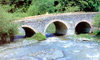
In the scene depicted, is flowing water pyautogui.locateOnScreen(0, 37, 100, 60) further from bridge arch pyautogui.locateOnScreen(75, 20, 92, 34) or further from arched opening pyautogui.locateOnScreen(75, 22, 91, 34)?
arched opening pyautogui.locateOnScreen(75, 22, 91, 34)

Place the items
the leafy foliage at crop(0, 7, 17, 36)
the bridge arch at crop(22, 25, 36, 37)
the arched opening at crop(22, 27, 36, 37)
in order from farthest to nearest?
the arched opening at crop(22, 27, 36, 37) → the bridge arch at crop(22, 25, 36, 37) → the leafy foliage at crop(0, 7, 17, 36)

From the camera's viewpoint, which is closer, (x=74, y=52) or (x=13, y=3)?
(x=74, y=52)

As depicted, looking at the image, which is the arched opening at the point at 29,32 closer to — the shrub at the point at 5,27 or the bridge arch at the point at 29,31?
the bridge arch at the point at 29,31

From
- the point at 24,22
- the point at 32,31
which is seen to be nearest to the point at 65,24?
the point at 32,31

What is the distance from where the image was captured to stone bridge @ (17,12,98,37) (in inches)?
859

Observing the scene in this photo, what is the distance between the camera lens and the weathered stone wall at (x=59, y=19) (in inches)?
855

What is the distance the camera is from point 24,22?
68.6 ft

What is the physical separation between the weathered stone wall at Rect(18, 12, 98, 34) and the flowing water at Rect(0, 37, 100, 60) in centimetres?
254

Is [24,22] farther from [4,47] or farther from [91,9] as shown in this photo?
[91,9]

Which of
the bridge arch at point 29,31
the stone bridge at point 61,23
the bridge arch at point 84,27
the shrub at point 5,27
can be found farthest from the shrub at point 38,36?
the bridge arch at point 84,27

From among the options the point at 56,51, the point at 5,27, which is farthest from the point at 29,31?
the point at 56,51

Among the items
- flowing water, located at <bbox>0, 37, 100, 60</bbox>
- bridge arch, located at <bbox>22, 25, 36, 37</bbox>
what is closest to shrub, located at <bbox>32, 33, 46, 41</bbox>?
bridge arch, located at <bbox>22, 25, 36, 37</bbox>

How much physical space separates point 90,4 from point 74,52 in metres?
19.5

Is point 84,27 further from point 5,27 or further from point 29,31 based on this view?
point 5,27
